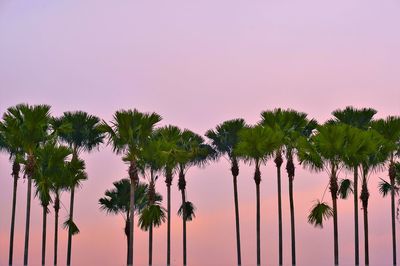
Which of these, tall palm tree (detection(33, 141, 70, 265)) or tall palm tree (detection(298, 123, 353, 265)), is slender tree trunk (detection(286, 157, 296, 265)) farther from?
tall palm tree (detection(33, 141, 70, 265))

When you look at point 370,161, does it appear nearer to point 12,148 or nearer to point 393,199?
point 393,199

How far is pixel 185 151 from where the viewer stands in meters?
54.3

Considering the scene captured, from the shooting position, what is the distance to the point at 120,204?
6012 centimetres

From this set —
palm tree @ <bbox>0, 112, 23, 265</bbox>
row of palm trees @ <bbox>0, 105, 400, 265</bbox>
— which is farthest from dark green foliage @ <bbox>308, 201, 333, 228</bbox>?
palm tree @ <bbox>0, 112, 23, 265</bbox>

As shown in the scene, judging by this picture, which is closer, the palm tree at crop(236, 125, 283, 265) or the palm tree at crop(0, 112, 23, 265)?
the palm tree at crop(0, 112, 23, 265)

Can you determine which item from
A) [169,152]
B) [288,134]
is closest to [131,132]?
[169,152]

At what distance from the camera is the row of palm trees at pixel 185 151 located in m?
44.1

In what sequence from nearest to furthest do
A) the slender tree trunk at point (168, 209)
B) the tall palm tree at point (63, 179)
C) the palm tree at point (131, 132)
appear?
the palm tree at point (131, 132) < the tall palm tree at point (63, 179) < the slender tree trunk at point (168, 209)

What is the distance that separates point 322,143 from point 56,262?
2259 cm

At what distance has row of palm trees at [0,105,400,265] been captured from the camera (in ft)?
145

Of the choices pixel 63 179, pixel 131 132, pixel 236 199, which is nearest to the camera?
pixel 131 132

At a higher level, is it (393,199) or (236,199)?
(236,199)

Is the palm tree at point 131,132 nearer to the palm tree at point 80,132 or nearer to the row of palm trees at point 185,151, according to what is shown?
the row of palm trees at point 185,151

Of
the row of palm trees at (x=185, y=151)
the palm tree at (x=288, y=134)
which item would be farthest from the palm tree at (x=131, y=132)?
the palm tree at (x=288, y=134)
